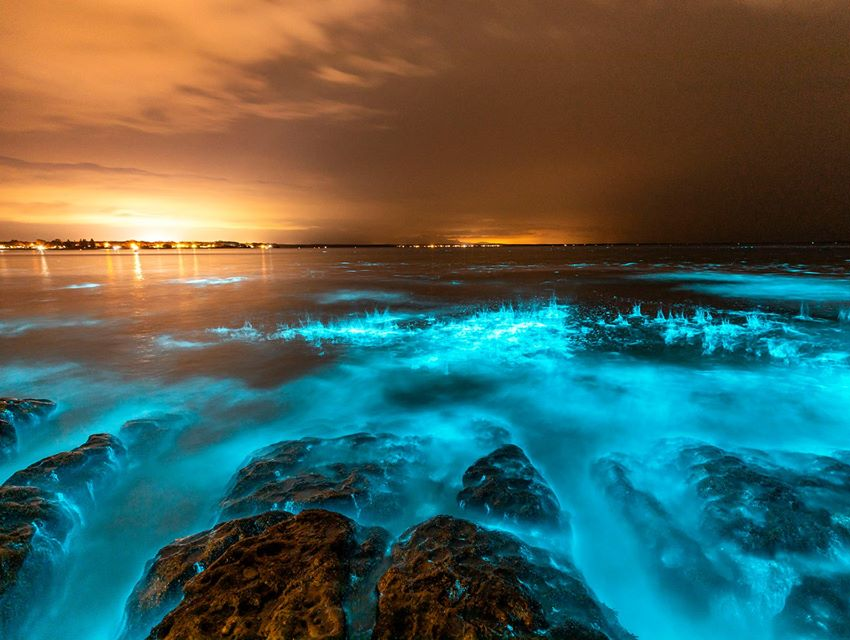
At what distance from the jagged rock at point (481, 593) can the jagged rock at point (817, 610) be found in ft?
5.52

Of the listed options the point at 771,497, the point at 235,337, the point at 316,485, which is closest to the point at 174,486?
the point at 316,485

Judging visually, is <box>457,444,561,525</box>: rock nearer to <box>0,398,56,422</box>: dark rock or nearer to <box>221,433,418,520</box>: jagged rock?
<box>221,433,418,520</box>: jagged rock

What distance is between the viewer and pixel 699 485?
5789 millimetres

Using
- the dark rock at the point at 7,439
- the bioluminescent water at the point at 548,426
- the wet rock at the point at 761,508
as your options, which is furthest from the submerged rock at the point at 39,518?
the wet rock at the point at 761,508

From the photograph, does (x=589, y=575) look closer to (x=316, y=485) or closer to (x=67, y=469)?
(x=316, y=485)

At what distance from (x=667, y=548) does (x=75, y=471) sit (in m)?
8.39

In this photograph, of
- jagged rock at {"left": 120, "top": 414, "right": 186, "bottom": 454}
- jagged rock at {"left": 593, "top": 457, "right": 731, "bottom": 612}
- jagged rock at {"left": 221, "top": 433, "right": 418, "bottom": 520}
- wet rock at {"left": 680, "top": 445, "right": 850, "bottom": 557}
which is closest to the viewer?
jagged rock at {"left": 593, "top": 457, "right": 731, "bottom": 612}

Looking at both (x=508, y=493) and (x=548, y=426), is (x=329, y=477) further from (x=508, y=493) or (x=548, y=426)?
(x=548, y=426)

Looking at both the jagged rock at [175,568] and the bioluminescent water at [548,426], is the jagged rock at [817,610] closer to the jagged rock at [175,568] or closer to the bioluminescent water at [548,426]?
the bioluminescent water at [548,426]

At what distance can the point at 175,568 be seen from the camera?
167 inches

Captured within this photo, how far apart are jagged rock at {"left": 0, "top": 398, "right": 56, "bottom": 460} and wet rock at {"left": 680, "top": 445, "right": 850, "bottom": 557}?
11231 mm

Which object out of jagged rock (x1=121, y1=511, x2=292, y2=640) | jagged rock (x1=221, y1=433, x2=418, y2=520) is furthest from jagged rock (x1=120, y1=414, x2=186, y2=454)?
jagged rock (x1=121, y1=511, x2=292, y2=640)

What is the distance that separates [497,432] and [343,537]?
185 inches

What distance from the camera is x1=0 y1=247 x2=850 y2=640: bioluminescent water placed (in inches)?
179
